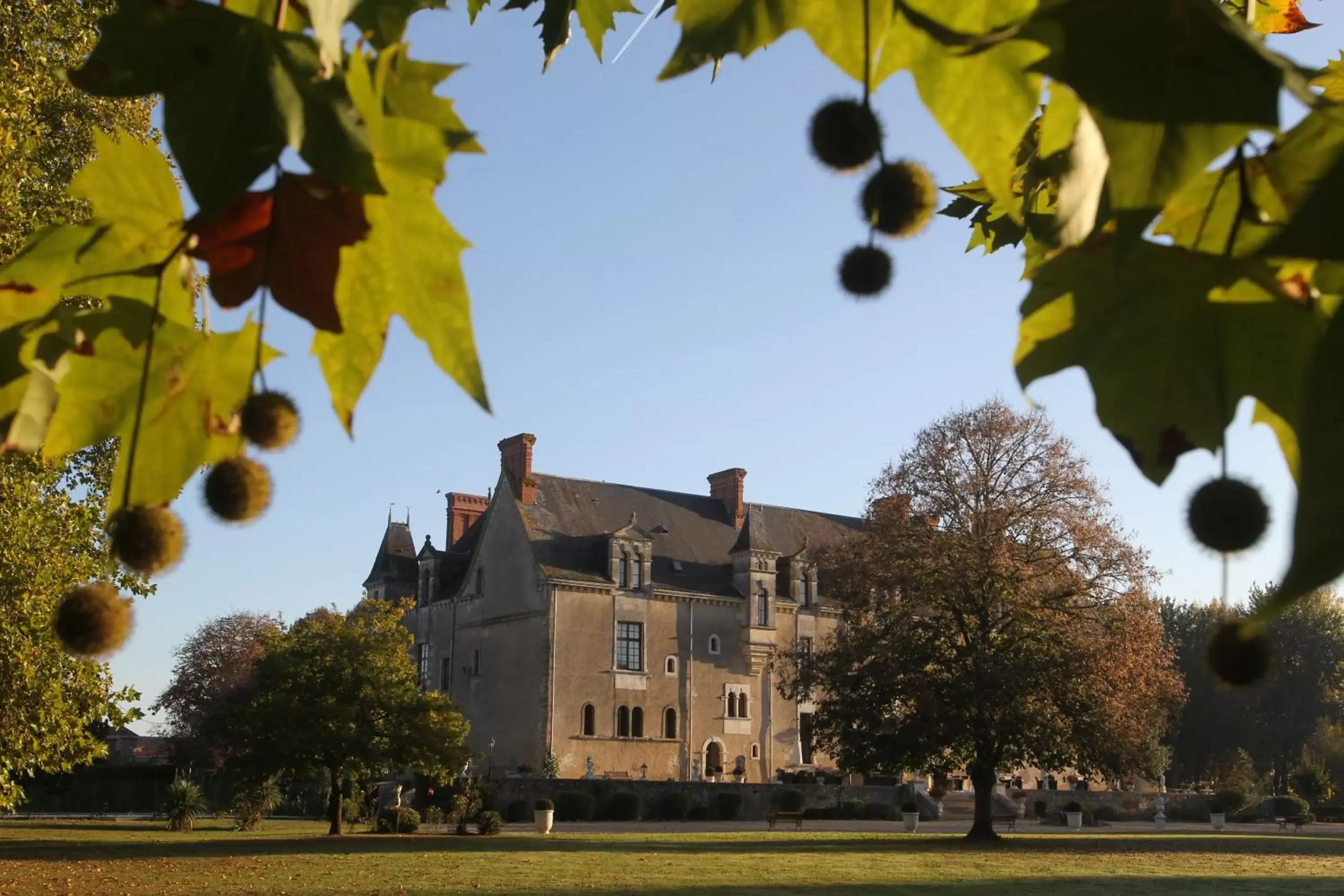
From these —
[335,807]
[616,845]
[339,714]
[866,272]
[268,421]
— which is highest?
[866,272]

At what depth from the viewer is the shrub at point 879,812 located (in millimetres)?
43375

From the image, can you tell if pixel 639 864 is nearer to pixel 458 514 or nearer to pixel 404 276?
pixel 404 276

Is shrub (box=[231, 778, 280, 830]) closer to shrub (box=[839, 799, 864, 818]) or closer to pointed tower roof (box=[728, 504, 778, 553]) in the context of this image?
shrub (box=[839, 799, 864, 818])

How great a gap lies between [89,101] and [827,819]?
32494 millimetres

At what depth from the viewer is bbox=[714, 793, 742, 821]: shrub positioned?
41.9 meters

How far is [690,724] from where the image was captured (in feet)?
160

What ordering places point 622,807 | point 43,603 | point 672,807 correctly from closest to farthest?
point 43,603
point 622,807
point 672,807

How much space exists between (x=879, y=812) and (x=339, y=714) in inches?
892

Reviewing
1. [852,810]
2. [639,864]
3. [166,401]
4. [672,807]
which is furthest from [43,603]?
[852,810]

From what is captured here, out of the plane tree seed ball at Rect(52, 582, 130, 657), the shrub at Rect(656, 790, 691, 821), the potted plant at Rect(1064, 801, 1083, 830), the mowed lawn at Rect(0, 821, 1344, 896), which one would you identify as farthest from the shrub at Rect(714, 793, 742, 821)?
the plane tree seed ball at Rect(52, 582, 130, 657)

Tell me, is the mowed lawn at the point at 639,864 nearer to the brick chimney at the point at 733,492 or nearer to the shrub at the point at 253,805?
the shrub at the point at 253,805

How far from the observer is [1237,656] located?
154 cm

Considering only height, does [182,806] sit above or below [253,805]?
below

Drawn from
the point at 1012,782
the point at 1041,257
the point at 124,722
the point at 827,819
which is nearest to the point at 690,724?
the point at 827,819
